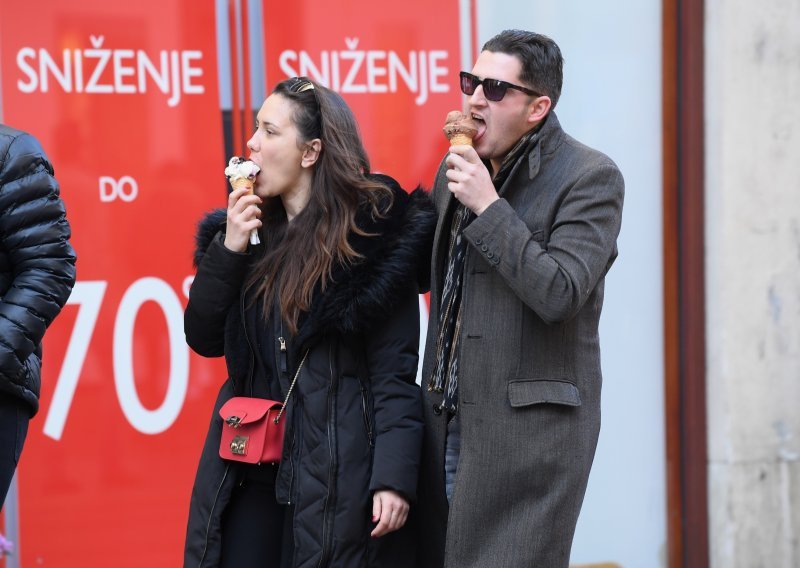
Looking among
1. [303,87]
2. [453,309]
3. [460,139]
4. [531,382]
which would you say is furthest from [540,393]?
[303,87]

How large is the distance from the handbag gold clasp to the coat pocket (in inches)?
28.1

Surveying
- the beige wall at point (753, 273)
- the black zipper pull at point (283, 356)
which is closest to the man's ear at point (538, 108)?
the black zipper pull at point (283, 356)

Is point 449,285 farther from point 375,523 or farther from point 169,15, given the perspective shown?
point 169,15

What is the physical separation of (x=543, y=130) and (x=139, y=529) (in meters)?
2.67

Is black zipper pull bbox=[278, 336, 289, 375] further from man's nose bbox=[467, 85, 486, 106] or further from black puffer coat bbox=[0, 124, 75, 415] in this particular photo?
man's nose bbox=[467, 85, 486, 106]

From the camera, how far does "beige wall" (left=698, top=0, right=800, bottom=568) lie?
5395 millimetres

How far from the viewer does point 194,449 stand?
16.2ft

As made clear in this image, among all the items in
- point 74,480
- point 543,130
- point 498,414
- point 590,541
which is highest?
point 543,130

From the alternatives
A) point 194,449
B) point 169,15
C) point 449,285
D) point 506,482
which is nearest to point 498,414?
point 506,482

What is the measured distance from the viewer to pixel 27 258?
125 inches

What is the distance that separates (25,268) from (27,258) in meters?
0.03

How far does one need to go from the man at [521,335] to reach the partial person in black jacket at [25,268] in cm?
108

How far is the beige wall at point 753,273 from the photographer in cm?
539

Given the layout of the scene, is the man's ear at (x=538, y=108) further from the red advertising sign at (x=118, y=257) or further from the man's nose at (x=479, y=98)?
the red advertising sign at (x=118, y=257)
